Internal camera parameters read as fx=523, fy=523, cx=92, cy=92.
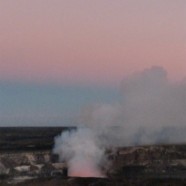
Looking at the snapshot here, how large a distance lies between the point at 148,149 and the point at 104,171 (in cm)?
2712

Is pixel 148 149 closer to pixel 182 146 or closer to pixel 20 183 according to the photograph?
pixel 182 146

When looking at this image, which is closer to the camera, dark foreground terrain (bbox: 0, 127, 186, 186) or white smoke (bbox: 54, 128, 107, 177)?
dark foreground terrain (bbox: 0, 127, 186, 186)

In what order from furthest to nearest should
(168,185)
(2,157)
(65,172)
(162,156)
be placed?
(162,156) < (2,157) < (65,172) < (168,185)

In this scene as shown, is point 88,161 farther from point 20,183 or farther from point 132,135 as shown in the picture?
point 132,135

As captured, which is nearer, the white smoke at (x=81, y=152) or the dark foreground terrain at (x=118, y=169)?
the dark foreground terrain at (x=118, y=169)

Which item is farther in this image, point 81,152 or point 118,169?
point 118,169

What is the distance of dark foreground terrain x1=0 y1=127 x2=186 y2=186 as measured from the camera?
58.6 metres

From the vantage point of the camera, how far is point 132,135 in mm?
101562

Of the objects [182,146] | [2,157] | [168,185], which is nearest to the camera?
[168,185]

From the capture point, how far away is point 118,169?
78.6 metres

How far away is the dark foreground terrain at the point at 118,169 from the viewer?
58562 mm

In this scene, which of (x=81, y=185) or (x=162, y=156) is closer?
(x=81, y=185)

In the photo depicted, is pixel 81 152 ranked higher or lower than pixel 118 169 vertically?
higher

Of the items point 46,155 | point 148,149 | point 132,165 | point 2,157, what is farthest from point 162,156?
point 2,157
